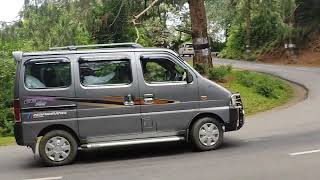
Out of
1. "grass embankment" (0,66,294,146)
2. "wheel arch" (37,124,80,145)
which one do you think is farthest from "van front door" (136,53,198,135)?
"grass embankment" (0,66,294,146)

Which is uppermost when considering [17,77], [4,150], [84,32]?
[84,32]

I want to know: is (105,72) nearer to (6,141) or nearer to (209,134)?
(209,134)

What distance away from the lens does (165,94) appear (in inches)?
429

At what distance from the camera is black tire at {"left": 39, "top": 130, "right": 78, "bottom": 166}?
10.4 metres

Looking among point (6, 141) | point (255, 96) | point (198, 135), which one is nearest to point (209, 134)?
point (198, 135)

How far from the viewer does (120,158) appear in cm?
1102

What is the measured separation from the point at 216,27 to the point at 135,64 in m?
56.4

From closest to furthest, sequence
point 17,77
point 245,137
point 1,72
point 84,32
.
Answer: point 17,77, point 245,137, point 1,72, point 84,32

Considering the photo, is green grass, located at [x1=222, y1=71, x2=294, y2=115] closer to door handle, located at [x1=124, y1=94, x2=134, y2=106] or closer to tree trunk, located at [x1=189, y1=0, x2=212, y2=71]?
tree trunk, located at [x1=189, y1=0, x2=212, y2=71]

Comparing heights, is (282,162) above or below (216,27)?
below

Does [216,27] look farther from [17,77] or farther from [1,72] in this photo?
[17,77]

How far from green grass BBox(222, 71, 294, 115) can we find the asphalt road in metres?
5.01

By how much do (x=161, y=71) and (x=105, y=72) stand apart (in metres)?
1.15

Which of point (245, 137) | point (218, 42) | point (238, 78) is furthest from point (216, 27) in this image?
point (245, 137)
